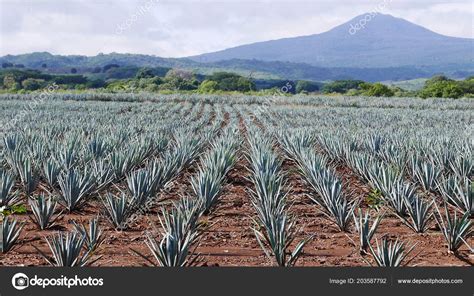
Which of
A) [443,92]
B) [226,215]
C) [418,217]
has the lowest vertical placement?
[443,92]

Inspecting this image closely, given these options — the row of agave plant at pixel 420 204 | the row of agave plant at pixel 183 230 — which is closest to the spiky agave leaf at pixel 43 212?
the row of agave plant at pixel 183 230

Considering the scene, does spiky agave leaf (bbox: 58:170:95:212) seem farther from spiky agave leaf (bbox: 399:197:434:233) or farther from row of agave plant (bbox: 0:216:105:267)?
spiky agave leaf (bbox: 399:197:434:233)

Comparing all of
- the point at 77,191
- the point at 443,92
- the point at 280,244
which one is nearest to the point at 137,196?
the point at 77,191

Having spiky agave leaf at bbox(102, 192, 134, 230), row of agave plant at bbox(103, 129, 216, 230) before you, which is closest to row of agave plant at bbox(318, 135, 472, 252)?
row of agave plant at bbox(103, 129, 216, 230)

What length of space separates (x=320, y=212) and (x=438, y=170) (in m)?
2.28

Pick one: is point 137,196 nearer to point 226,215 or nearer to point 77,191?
point 77,191

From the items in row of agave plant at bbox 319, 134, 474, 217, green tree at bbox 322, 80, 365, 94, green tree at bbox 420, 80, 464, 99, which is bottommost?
green tree at bbox 322, 80, 365, 94

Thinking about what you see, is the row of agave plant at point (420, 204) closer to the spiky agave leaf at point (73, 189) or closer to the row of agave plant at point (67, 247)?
the row of agave plant at point (67, 247)

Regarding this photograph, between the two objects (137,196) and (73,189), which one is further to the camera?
(73,189)

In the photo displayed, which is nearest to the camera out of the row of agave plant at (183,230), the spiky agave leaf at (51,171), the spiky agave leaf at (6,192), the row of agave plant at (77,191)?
the row of agave plant at (183,230)

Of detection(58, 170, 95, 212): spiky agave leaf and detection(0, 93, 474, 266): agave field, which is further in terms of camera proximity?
detection(58, 170, 95, 212): spiky agave leaf

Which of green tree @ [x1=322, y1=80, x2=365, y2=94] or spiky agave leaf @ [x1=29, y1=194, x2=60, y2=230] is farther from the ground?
spiky agave leaf @ [x1=29, y1=194, x2=60, y2=230]

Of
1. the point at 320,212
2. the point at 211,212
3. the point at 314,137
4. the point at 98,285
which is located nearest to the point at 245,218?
the point at 211,212

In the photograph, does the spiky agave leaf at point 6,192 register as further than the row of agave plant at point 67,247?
Yes
